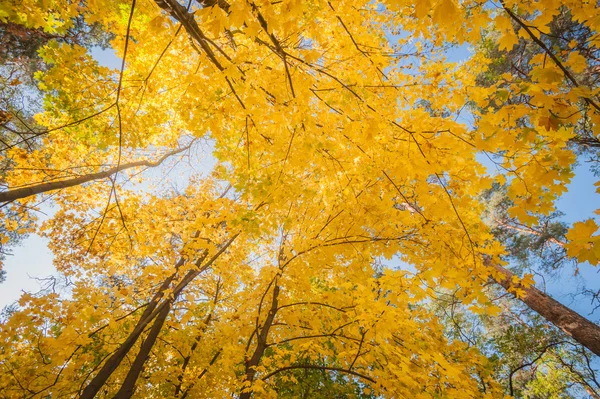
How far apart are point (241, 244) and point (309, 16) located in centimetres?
514

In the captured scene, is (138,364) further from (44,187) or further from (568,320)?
(568,320)

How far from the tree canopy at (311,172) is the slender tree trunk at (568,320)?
5cm

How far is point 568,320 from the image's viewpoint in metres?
5.10

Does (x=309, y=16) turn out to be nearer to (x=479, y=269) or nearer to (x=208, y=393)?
(x=479, y=269)

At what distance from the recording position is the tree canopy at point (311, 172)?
1.85 m

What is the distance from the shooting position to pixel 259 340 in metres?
4.49

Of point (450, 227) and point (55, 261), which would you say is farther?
point (55, 261)

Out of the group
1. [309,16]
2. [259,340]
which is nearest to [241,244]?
[259,340]

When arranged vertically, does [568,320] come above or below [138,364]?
above

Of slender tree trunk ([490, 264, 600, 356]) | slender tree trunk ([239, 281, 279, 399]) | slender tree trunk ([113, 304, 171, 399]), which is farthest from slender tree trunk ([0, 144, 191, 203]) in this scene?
slender tree trunk ([490, 264, 600, 356])

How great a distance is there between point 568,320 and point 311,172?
5631mm

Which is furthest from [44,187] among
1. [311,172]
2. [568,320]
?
[568,320]

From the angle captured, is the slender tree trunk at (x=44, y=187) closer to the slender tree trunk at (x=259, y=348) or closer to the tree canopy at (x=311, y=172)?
the tree canopy at (x=311, y=172)

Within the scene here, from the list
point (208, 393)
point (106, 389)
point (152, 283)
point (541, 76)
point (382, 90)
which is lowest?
point (106, 389)
